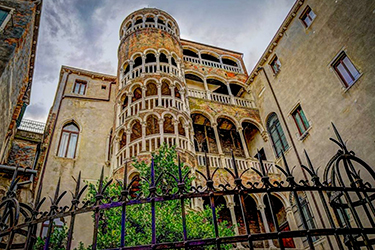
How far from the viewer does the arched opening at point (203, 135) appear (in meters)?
17.5

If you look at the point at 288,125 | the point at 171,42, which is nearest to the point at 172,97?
the point at 171,42

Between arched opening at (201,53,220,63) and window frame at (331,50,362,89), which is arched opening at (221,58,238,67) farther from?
window frame at (331,50,362,89)

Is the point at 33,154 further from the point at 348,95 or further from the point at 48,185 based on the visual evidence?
the point at 348,95

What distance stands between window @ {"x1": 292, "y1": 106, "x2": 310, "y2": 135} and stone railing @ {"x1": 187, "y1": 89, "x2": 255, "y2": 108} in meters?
4.05

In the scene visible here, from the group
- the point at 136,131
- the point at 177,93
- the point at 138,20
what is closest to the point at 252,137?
the point at 177,93

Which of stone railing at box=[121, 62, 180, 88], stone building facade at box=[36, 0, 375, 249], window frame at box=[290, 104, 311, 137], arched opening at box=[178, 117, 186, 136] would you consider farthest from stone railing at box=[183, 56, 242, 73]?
window frame at box=[290, 104, 311, 137]

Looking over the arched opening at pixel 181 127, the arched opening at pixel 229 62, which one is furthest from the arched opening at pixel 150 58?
the arched opening at pixel 229 62

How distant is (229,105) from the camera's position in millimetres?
17953

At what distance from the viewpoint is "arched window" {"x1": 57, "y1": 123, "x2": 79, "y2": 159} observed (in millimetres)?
15461

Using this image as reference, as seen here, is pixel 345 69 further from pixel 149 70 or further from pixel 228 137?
pixel 149 70

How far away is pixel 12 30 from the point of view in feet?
33.2

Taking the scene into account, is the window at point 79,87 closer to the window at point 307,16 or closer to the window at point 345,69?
the window at point 307,16

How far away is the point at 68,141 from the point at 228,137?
9.89 metres

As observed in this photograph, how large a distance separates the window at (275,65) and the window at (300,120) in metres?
3.14
